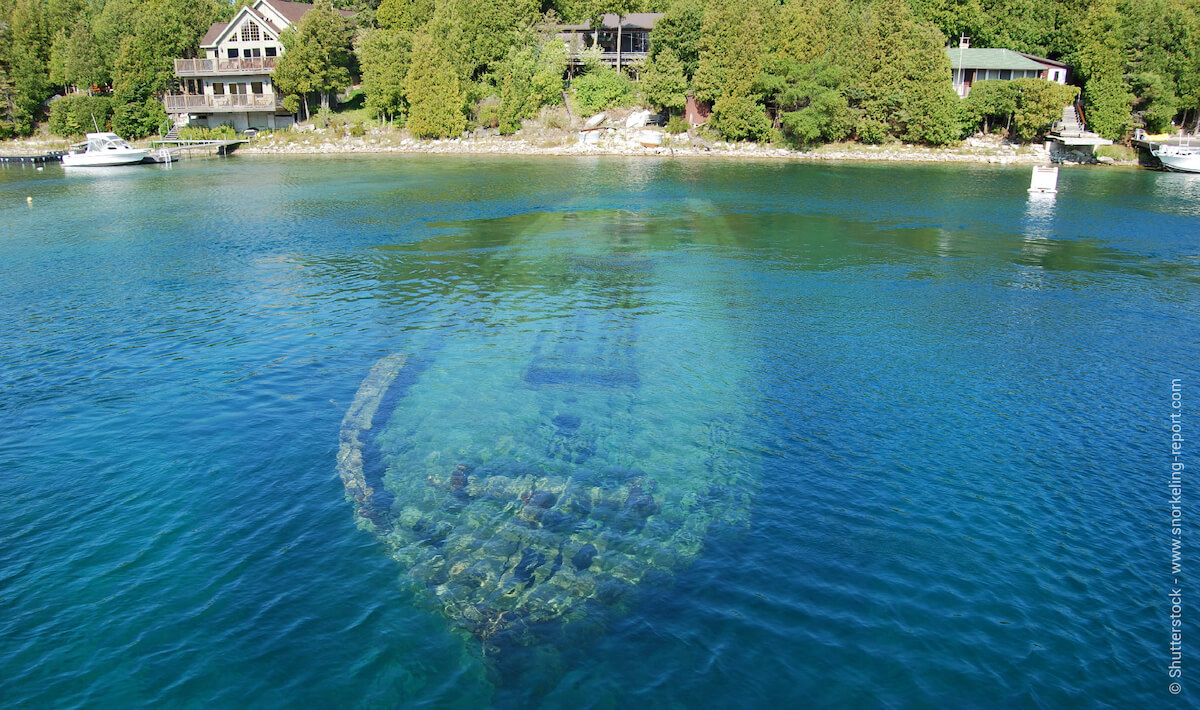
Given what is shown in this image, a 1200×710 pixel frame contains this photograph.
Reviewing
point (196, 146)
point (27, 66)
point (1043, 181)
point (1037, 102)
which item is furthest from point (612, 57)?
point (27, 66)

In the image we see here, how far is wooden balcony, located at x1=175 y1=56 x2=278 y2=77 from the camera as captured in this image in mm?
92500

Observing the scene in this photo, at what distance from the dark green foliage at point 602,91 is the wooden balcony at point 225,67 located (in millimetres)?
38015

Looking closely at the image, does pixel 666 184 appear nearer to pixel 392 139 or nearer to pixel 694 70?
pixel 694 70

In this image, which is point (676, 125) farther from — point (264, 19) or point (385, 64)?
point (264, 19)

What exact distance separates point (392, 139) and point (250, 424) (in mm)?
82464

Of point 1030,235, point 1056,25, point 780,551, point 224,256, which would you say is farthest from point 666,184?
point 1056,25

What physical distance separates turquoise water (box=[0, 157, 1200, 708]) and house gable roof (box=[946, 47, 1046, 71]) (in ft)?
191

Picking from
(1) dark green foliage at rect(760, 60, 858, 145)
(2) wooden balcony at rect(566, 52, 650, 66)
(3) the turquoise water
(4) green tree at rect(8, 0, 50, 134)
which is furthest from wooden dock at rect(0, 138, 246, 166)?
(1) dark green foliage at rect(760, 60, 858, 145)

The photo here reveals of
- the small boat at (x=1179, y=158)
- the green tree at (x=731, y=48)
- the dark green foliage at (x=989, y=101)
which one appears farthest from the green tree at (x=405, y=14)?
the small boat at (x=1179, y=158)

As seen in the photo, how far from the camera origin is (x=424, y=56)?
9006 cm

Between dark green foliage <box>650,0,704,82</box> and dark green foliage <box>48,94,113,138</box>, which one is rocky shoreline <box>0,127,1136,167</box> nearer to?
dark green foliage <box>48,94,113,138</box>

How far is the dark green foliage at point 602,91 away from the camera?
90.8 m

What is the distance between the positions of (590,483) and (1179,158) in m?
76.5

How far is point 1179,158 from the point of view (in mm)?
67625
